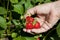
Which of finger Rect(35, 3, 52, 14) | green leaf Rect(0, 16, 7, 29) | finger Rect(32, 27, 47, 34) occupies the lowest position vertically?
finger Rect(32, 27, 47, 34)

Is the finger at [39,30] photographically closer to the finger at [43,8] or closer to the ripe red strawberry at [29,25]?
the ripe red strawberry at [29,25]

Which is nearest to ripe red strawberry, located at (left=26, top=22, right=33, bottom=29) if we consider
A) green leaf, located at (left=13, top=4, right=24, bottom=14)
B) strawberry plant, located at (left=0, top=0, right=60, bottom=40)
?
strawberry plant, located at (left=0, top=0, right=60, bottom=40)

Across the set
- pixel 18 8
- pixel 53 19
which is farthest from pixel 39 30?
pixel 18 8

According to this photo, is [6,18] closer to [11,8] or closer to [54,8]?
[11,8]

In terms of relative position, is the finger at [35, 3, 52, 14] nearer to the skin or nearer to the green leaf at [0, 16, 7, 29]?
the skin

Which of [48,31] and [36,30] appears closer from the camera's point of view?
[36,30]

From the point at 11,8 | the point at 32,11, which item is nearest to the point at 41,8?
the point at 32,11
